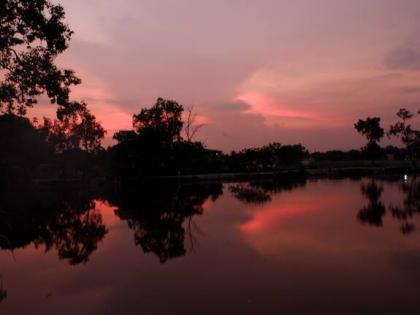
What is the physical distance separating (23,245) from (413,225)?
15884 mm

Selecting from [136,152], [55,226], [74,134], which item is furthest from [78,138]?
[55,226]

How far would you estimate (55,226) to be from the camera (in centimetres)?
2181

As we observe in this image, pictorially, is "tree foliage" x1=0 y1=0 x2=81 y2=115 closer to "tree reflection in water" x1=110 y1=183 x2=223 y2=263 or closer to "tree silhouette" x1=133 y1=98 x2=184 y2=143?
"tree reflection in water" x1=110 y1=183 x2=223 y2=263

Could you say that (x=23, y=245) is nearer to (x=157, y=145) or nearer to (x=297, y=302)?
(x=297, y=302)

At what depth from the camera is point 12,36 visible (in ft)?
61.3

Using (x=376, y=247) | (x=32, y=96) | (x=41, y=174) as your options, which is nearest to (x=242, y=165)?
(x=41, y=174)

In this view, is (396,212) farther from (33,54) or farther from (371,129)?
(371,129)

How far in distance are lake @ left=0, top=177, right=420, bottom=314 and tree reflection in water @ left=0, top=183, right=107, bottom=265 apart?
0.27ft

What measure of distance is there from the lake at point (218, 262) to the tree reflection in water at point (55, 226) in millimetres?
84

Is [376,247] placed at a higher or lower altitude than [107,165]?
lower

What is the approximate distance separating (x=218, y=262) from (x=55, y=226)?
39.2 ft

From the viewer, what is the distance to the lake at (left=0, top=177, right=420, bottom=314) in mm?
9398

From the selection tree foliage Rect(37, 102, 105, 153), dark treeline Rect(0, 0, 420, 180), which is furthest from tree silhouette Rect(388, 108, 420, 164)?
tree foliage Rect(37, 102, 105, 153)

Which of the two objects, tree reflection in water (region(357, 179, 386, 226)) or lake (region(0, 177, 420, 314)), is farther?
tree reflection in water (region(357, 179, 386, 226))
